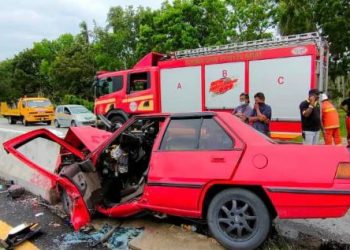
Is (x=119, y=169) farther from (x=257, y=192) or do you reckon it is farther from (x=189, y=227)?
(x=257, y=192)

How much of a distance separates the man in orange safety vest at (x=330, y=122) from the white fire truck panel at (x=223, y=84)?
3.78m

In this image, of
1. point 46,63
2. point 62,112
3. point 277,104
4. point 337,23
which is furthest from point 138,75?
point 46,63

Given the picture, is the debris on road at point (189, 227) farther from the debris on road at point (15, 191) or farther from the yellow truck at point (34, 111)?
the yellow truck at point (34, 111)

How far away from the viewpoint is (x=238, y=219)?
3709 millimetres

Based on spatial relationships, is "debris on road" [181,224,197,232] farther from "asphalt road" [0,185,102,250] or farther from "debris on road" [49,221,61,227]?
"debris on road" [49,221,61,227]

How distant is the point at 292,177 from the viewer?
136 inches

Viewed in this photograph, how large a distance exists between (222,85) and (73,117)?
1039 centimetres

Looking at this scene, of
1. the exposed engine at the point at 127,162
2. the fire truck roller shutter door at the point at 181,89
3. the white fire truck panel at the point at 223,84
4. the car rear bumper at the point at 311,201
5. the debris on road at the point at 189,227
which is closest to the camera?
the car rear bumper at the point at 311,201

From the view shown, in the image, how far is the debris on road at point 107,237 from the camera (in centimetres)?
431

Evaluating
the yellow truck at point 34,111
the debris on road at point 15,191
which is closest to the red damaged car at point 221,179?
the debris on road at point 15,191

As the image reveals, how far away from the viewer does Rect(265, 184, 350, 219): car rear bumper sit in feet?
11.0

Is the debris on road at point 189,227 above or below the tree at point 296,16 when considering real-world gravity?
below

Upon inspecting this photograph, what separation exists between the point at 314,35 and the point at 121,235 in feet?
25.1

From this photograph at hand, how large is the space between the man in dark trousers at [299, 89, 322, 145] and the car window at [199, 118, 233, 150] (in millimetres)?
3424
